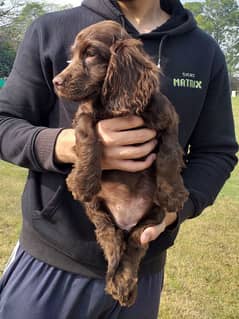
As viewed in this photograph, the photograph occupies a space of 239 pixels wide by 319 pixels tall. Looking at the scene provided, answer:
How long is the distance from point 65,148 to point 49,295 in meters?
0.67

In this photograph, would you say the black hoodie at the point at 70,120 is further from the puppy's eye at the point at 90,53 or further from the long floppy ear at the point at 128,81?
the long floppy ear at the point at 128,81

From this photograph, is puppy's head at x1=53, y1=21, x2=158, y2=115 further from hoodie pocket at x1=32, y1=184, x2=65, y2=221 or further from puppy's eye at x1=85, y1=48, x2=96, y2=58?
hoodie pocket at x1=32, y1=184, x2=65, y2=221

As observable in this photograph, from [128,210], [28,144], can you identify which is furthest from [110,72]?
[128,210]

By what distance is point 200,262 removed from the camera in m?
6.15

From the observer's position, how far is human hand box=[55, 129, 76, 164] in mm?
2115

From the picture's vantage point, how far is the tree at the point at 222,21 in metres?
80.6

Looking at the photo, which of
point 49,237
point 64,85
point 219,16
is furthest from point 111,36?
point 219,16

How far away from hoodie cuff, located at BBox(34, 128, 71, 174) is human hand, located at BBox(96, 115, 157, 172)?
20 centimetres

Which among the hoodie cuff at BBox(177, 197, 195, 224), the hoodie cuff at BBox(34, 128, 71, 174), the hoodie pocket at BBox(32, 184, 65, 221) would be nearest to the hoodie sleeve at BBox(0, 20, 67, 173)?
the hoodie cuff at BBox(34, 128, 71, 174)

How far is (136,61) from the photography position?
2104 mm

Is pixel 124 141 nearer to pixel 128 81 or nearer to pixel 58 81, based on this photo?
pixel 128 81

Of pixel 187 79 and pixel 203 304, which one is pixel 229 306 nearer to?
pixel 203 304

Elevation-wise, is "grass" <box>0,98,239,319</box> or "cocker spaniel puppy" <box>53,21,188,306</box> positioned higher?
"cocker spaniel puppy" <box>53,21,188,306</box>

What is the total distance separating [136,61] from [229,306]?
12.4 ft
